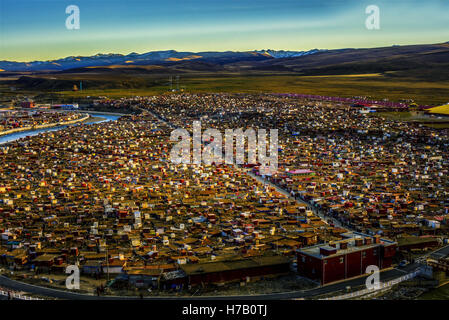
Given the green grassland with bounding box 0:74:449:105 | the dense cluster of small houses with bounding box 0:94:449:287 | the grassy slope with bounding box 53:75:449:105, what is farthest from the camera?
the green grassland with bounding box 0:74:449:105

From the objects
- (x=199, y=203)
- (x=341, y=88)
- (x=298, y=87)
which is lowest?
(x=199, y=203)

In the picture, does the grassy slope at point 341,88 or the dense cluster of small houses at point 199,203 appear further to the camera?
the grassy slope at point 341,88

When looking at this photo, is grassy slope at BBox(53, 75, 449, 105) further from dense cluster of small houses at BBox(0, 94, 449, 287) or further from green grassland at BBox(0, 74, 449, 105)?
dense cluster of small houses at BBox(0, 94, 449, 287)

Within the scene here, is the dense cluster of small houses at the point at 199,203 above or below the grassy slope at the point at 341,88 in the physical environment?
below

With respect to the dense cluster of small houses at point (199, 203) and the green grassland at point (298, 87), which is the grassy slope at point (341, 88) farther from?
the dense cluster of small houses at point (199, 203)

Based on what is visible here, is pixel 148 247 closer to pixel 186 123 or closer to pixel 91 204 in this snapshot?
pixel 91 204

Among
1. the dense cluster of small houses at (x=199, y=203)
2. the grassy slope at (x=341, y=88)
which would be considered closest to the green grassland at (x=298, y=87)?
the grassy slope at (x=341, y=88)

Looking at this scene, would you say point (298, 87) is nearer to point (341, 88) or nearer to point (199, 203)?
point (341, 88)

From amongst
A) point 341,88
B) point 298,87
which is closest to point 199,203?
point 341,88

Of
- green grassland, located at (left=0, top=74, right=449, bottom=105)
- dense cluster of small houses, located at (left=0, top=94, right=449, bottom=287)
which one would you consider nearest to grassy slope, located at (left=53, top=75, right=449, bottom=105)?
green grassland, located at (left=0, top=74, right=449, bottom=105)
